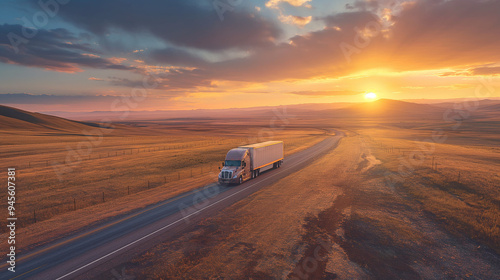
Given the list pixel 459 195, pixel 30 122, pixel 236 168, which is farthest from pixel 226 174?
pixel 30 122

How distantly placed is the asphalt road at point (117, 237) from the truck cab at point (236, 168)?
2.51 metres

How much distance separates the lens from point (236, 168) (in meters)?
24.6

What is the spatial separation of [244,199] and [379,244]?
10.4m

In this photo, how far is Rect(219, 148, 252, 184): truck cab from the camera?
78.8 ft

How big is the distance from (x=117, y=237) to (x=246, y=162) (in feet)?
48.6

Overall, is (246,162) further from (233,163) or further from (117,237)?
(117,237)

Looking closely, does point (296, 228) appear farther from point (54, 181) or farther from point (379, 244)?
point (54, 181)

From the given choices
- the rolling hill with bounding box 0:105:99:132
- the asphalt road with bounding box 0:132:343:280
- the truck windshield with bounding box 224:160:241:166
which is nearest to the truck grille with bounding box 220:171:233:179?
the truck windshield with bounding box 224:160:241:166

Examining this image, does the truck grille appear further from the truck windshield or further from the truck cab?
the truck windshield

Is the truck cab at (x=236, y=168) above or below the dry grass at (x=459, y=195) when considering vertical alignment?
above

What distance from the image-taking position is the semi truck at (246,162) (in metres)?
24.2

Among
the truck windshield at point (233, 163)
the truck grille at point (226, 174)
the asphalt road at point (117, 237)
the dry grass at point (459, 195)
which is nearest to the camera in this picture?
the asphalt road at point (117, 237)

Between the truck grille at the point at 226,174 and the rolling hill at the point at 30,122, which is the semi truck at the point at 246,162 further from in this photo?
the rolling hill at the point at 30,122

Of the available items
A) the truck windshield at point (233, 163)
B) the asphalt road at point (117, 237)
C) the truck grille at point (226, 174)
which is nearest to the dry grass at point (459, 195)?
the asphalt road at point (117, 237)
